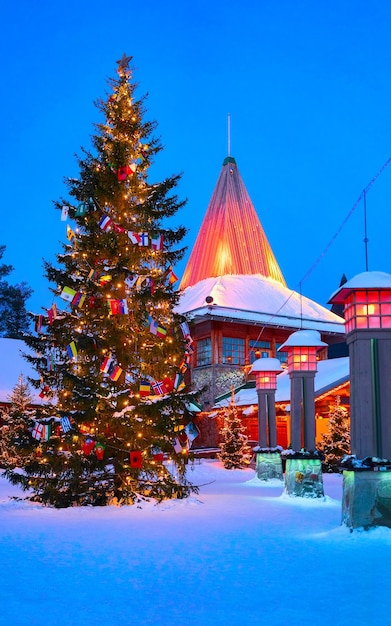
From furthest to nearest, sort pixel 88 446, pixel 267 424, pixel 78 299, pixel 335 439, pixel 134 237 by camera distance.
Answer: pixel 335 439 → pixel 267 424 → pixel 134 237 → pixel 78 299 → pixel 88 446

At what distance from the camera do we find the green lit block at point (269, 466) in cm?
1969

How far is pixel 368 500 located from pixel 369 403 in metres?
1.33

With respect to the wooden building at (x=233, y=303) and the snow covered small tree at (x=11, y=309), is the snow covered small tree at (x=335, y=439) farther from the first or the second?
the snow covered small tree at (x=11, y=309)

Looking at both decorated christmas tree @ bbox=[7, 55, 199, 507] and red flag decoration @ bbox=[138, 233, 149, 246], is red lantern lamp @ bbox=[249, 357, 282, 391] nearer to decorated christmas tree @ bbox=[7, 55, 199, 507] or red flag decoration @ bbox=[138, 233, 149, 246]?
decorated christmas tree @ bbox=[7, 55, 199, 507]

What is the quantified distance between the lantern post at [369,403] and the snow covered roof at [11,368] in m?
21.3

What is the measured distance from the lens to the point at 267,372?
2092 cm

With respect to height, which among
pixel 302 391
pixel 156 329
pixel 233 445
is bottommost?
pixel 233 445

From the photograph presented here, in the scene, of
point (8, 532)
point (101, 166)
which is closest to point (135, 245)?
point (101, 166)

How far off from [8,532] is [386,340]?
5.95 m

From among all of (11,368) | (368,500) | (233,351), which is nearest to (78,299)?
(368,500)

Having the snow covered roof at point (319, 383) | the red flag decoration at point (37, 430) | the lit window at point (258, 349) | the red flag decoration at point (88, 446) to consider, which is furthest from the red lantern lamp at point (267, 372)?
the lit window at point (258, 349)

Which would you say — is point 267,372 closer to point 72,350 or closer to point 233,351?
point 72,350

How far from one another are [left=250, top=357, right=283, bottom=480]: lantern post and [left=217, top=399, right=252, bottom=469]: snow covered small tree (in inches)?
210

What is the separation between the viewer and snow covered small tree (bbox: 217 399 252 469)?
1038 inches
